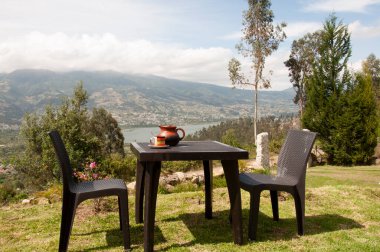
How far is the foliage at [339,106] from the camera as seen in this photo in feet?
52.2

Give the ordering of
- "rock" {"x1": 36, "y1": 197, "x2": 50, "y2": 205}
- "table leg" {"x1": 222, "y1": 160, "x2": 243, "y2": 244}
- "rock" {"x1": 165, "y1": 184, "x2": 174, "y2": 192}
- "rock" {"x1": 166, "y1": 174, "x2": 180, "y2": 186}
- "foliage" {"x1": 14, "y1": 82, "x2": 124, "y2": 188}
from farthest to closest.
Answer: "foliage" {"x1": 14, "y1": 82, "x2": 124, "y2": 188}, "rock" {"x1": 166, "y1": 174, "x2": 180, "y2": 186}, "rock" {"x1": 165, "y1": 184, "x2": 174, "y2": 192}, "rock" {"x1": 36, "y1": 197, "x2": 50, "y2": 205}, "table leg" {"x1": 222, "y1": 160, "x2": 243, "y2": 244}

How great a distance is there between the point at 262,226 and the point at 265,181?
778 mm

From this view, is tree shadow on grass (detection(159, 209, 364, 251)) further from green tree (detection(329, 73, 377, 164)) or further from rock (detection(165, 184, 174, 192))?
green tree (detection(329, 73, 377, 164))

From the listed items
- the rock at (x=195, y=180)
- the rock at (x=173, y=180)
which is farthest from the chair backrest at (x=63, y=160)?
the rock at (x=195, y=180)

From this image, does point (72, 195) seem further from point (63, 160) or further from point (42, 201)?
point (42, 201)

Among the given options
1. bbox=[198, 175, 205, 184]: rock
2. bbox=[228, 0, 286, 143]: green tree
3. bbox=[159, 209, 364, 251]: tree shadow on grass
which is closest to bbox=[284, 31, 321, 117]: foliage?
bbox=[228, 0, 286, 143]: green tree

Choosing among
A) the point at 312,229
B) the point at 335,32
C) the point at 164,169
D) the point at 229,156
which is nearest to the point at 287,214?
the point at 312,229

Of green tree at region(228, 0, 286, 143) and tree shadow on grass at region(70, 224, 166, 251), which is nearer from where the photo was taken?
tree shadow on grass at region(70, 224, 166, 251)

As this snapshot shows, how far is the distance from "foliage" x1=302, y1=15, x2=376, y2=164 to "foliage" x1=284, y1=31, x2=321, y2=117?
1504 cm

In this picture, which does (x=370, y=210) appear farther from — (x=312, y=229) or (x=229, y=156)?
(x=229, y=156)

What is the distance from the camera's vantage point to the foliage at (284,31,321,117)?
104 feet

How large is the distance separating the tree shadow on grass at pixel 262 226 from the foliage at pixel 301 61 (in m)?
27.9

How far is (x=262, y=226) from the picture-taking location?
4.60 meters

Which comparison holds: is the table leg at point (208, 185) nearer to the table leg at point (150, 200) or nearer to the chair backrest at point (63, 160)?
the table leg at point (150, 200)
